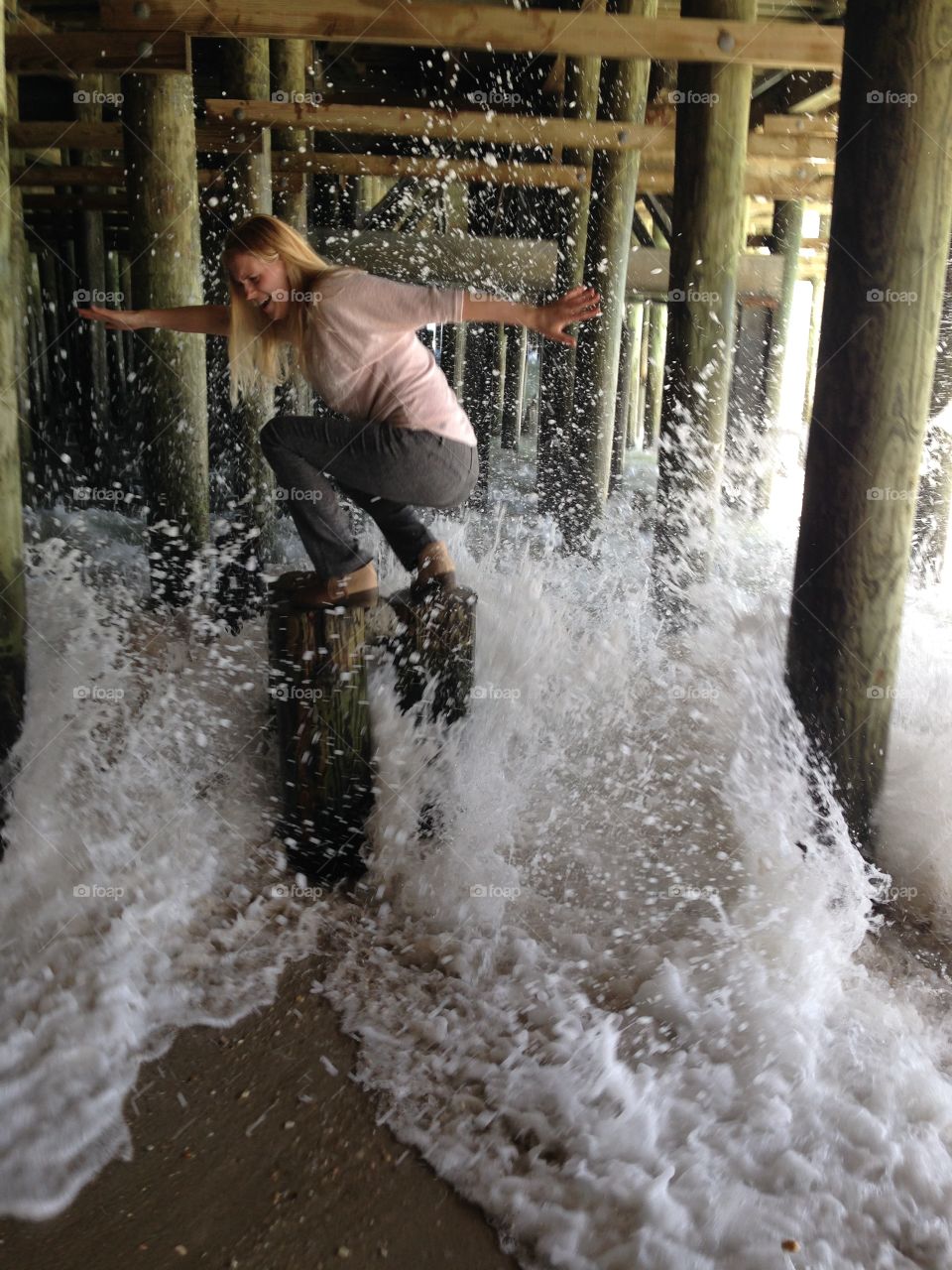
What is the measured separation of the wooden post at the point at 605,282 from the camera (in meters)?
7.55

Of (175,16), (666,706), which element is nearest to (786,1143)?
(666,706)

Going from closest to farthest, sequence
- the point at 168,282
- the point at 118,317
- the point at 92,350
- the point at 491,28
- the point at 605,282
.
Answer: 1. the point at 118,317
2. the point at 491,28
3. the point at 168,282
4. the point at 605,282
5. the point at 92,350

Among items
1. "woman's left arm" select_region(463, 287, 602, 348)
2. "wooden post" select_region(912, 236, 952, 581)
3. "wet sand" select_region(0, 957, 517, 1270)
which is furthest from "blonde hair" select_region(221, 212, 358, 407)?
"wooden post" select_region(912, 236, 952, 581)

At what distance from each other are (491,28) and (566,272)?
4.01m

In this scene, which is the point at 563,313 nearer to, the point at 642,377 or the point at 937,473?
the point at 937,473

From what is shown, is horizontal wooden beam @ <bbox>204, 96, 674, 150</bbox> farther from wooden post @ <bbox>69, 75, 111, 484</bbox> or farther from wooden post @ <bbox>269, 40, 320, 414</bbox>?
wooden post @ <bbox>69, 75, 111, 484</bbox>

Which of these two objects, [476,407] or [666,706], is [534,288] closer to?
[476,407]

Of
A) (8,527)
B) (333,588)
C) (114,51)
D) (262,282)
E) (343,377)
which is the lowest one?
(333,588)

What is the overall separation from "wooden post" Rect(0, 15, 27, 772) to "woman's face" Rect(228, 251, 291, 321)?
66 centimetres

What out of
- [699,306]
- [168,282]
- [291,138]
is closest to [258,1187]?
[168,282]

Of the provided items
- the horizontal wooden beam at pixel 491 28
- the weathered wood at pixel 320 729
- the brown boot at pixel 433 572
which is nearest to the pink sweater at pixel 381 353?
the brown boot at pixel 433 572

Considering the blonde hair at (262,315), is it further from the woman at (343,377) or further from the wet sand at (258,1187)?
the wet sand at (258,1187)

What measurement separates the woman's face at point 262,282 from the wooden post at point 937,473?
4.25m

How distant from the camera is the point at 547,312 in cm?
302
